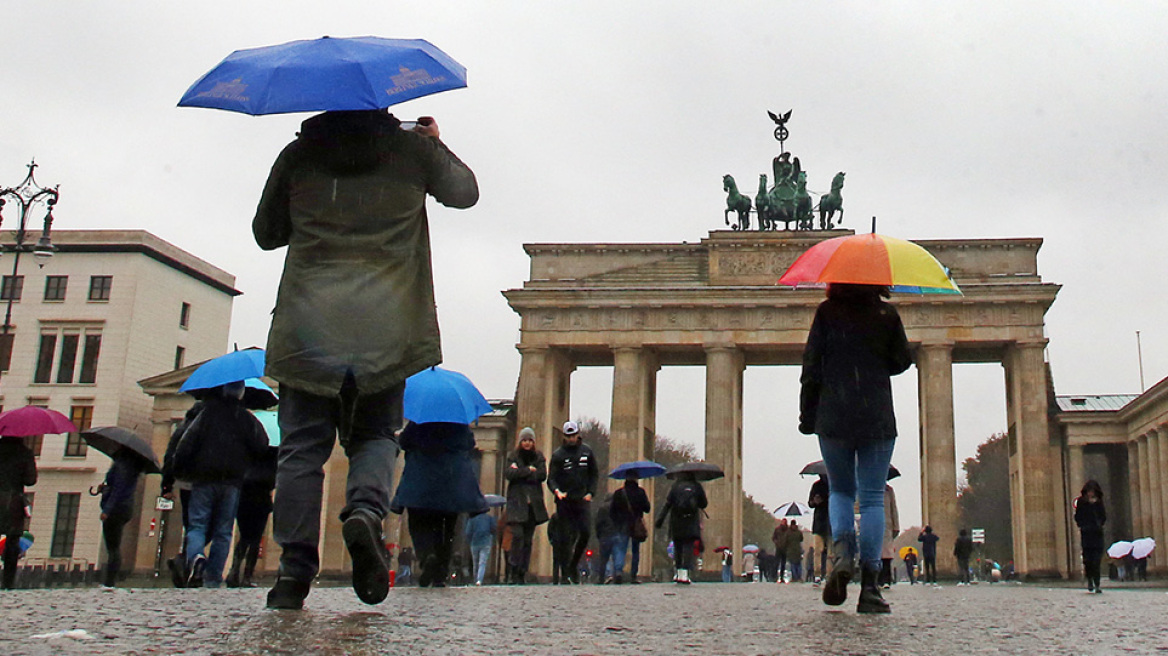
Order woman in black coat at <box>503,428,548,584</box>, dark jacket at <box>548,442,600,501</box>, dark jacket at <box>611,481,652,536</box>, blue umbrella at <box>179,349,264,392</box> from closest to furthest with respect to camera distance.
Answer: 1. blue umbrella at <box>179,349,264,392</box>
2. woman in black coat at <box>503,428,548,584</box>
3. dark jacket at <box>548,442,600,501</box>
4. dark jacket at <box>611,481,652,536</box>

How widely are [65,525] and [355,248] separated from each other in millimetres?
51928

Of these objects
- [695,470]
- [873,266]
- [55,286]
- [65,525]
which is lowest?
[65,525]

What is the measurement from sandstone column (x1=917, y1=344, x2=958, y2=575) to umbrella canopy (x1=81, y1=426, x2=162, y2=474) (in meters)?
37.1

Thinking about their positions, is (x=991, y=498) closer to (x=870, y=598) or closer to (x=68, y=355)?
(x=68, y=355)

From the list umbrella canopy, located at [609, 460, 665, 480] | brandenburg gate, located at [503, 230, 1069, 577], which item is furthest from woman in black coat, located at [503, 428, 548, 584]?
brandenburg gate, located at [503, 230, 1069, 577]

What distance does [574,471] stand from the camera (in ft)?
55.6

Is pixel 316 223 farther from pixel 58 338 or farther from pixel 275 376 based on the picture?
pixel 58 338

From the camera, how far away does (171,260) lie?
5662 cm

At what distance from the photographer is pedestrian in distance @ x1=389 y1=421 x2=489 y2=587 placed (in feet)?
37.4

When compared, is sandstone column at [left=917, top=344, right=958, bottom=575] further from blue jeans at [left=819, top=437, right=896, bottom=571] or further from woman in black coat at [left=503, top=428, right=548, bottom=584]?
blue jeans at [left=819, top=437, right=896, bottom=571]

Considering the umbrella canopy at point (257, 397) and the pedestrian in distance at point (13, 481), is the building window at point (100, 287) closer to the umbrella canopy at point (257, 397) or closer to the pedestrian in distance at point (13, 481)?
the pedestrian in distance at point (13, 481)

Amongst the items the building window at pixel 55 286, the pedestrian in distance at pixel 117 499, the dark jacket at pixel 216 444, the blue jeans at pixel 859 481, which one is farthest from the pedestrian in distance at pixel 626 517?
the building window at pixel 55 286

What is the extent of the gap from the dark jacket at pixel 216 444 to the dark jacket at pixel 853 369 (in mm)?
5727

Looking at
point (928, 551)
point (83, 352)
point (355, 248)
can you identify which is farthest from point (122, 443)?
point (83, 352)
